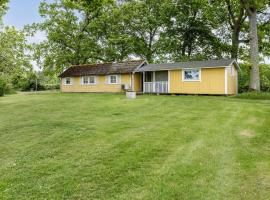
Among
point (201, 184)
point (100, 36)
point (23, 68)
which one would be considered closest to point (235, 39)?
point (100, 36)

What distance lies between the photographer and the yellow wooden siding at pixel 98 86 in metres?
30.1

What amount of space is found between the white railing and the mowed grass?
50.5 ft

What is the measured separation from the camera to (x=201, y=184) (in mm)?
5371

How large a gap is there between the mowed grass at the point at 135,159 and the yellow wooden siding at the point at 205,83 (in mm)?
12578

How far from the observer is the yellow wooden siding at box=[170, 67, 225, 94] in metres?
23.7

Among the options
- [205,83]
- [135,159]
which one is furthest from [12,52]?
[135,159]

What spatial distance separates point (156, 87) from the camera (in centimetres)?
2738

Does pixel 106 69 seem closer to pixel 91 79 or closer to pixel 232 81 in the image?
pixel 91 79

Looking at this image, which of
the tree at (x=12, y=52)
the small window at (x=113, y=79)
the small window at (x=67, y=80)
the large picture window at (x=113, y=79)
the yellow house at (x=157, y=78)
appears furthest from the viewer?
the small window at (x=67, y=80)

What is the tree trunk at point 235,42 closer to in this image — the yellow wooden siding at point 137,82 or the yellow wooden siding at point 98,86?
the yellow wooden siding at point 137,82

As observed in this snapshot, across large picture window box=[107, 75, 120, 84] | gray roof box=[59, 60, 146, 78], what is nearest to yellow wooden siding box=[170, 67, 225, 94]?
gray roof box=[59, 60, 146, 78]

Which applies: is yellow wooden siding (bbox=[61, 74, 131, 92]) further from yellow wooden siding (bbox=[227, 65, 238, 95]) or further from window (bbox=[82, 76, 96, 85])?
yellow wooden siding (bbox=[227, 65, 238, 95])

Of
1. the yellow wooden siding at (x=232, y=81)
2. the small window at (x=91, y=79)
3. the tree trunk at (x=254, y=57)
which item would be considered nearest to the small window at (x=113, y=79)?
the small window at (x=91, y=79)

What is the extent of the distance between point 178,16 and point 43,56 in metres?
17.8
